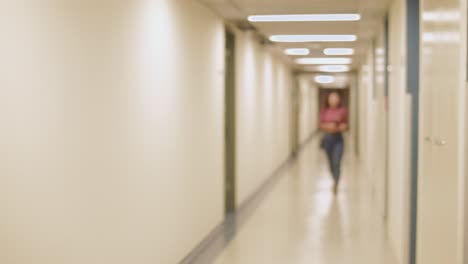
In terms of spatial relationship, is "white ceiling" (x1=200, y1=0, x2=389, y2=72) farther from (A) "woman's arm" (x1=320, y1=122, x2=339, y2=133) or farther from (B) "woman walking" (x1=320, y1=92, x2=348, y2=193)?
(A) "woman's arm" (x1=320, y1=122, x2=339, y2=133)

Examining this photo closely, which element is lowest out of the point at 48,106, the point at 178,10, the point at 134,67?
the point at 48,106

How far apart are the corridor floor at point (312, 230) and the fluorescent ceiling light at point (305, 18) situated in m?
2.56

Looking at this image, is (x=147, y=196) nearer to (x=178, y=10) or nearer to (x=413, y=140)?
(x=178, y=10)

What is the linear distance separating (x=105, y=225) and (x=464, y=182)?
6.83 ft

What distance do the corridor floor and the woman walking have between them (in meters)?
0.66

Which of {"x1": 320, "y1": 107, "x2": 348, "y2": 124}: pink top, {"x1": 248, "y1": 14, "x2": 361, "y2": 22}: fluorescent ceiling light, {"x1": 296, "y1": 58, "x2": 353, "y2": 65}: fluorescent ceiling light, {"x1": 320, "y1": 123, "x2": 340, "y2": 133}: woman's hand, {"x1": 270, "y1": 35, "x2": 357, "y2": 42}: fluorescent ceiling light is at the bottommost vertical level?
{"x1": 320, "y1": 123, "x2": 340, "y2": 133}: woman's hand

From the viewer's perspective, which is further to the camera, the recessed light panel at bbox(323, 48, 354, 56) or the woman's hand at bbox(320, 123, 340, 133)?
the recessed light panel at bbox(323, 48, 354, 56)

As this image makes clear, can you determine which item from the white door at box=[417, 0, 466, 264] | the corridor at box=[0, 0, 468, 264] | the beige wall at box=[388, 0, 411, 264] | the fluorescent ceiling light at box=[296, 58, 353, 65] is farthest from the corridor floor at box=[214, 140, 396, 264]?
the fluorescent ceiling light at box=[296, 58, 353, 65]

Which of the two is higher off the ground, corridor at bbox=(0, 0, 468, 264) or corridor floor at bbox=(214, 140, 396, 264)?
corridor at bbox=(0, 0, 468, 264)

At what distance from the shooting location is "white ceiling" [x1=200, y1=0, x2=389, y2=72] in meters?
6.14

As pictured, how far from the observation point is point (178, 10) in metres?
5.13

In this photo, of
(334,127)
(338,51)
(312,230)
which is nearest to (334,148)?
(334,127)

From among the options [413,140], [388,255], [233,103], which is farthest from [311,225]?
[413,140]

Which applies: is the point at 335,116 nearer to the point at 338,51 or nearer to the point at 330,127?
the point at 330,127
